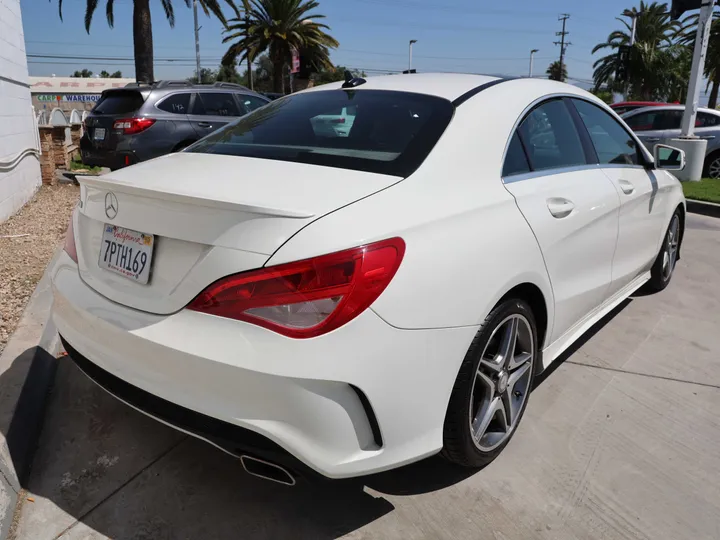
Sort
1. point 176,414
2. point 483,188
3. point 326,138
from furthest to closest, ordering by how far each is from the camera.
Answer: point 326,138 → point 483,188 → point 176,414

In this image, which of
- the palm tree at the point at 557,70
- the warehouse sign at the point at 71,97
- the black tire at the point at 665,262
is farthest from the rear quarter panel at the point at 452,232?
the palm tree at the point at 557,70

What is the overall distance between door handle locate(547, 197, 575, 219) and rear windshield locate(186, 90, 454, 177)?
62cm

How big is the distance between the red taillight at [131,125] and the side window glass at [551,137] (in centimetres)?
732

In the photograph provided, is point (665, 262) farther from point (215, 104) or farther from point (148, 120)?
point (215, 104)

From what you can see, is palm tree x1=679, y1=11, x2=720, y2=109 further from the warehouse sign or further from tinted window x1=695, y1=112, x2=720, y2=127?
the warehouse sign

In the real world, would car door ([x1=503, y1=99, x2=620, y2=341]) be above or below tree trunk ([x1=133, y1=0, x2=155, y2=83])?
below

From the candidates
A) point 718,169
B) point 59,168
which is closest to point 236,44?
point 59,168

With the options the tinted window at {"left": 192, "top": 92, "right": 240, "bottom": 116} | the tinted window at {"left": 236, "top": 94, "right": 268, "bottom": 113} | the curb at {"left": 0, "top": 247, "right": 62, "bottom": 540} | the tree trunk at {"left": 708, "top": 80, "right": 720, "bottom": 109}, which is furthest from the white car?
the tree trunk at {"left": 708, "top": 80, "right": 720, "bottom": 109}

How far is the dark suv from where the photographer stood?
901 centimetres

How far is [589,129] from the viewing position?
346 centimetres

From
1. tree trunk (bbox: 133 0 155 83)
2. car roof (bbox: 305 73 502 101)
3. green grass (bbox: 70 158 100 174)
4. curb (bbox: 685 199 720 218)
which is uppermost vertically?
tree trunk (bbox: 133 0 155 83)

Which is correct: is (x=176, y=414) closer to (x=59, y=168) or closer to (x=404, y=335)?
(x=404, y=335)

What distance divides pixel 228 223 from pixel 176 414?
0.66 metres

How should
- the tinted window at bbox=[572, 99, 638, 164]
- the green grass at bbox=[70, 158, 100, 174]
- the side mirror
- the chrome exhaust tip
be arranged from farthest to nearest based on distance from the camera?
the green grass at bbox=[70, 158, 100, 174], the side mirror, the tinted window at bbox=[572, 99, 638, 164], the chrome exhaust tip
